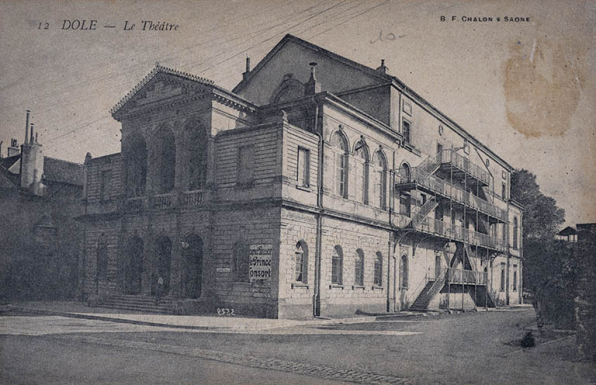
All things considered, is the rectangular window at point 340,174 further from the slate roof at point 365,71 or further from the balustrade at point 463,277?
the balustrade at point 463,277

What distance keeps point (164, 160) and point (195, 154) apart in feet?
7.01

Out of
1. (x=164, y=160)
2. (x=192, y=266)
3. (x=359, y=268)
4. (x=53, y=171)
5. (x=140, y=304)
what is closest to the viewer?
(x=140, y=304)

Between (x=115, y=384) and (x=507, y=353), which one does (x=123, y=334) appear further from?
(x=507, y=353)

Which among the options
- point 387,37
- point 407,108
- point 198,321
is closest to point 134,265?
point 198,321

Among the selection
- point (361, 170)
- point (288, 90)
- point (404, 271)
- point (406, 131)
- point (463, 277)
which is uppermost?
point (288, 90)

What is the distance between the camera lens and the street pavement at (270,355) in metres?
9.80

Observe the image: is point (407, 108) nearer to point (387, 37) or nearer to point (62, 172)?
point (387, 37)

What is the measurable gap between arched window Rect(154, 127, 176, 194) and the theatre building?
52 mm

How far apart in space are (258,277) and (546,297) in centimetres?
1064

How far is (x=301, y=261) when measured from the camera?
22.4 metres

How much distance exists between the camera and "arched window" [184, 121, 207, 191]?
2436 centimetres

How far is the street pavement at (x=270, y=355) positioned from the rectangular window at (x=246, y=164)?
22.1ft

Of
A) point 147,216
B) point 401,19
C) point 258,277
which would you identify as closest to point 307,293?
point 258,277

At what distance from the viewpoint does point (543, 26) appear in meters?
12.0
